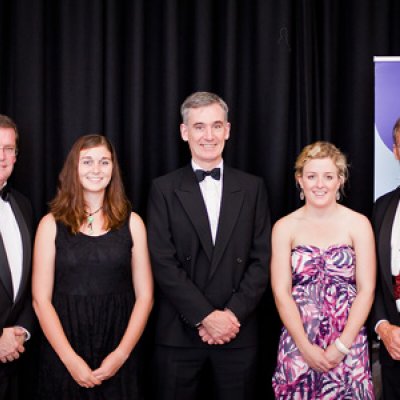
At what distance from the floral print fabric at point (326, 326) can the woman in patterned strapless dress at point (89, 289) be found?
2.46 feet

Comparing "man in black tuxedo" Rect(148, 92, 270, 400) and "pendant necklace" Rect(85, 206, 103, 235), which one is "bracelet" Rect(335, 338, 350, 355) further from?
"pendant necklace" Rect(85, 206, 103, 235)

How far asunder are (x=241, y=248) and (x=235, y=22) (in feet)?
4.75

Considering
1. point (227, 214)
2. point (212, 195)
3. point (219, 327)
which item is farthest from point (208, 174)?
point (219, 327)

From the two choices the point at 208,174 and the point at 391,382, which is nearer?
the point at 391,382

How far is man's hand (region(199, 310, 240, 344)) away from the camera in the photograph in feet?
9.22

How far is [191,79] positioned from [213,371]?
1742mm

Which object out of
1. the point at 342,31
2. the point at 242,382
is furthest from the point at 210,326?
the point at 342,31

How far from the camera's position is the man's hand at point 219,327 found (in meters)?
2.81

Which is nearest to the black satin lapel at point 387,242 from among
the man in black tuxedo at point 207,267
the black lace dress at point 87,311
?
the man in black tuxedo at point 207,267

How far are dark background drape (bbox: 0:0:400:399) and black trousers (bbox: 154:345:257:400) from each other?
0.70 m

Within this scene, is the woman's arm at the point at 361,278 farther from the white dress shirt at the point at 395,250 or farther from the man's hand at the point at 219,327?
the man's hand at the point at 219,327

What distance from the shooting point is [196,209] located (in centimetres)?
297

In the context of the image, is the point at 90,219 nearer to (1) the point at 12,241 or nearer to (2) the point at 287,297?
(1) the point at 12,241

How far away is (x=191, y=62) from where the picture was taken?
3.66 m
